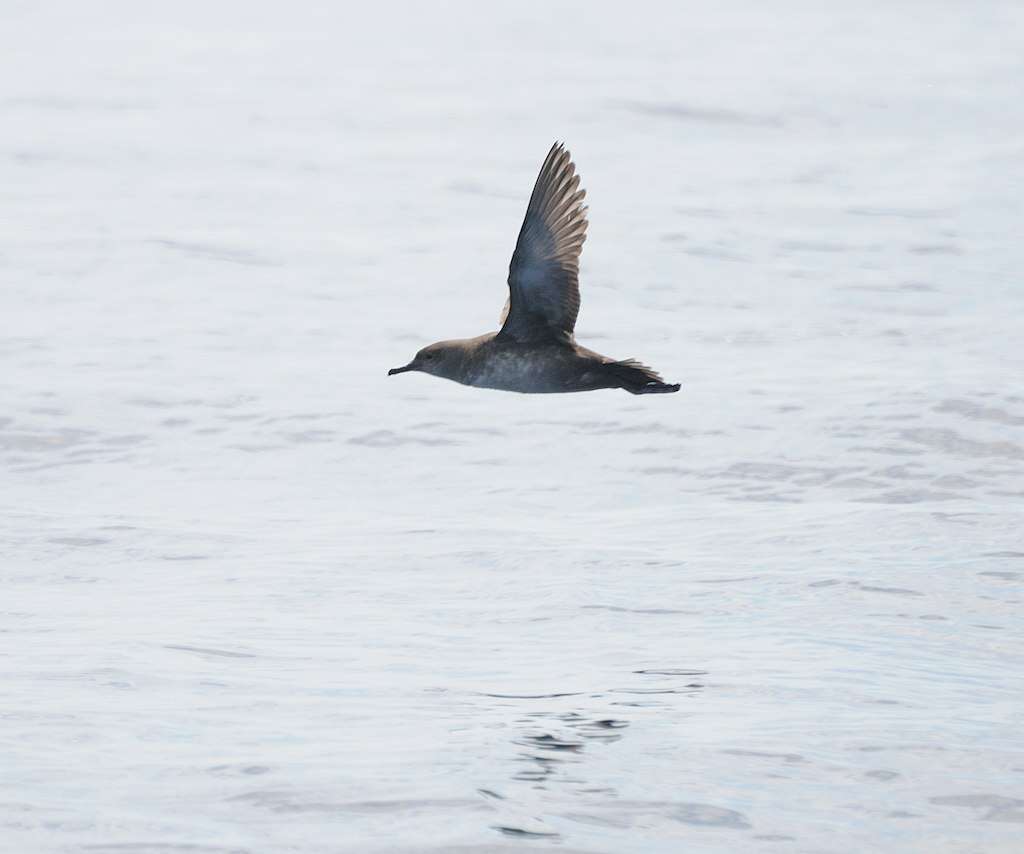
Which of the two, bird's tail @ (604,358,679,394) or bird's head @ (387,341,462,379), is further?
bird's head @ (387,341,462,379)

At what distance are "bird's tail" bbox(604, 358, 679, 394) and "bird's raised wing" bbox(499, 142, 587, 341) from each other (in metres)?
0.32

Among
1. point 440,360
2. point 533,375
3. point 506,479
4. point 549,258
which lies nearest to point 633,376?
point 533,375

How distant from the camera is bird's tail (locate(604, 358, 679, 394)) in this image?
970 centimetres

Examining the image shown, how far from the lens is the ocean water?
8539mm

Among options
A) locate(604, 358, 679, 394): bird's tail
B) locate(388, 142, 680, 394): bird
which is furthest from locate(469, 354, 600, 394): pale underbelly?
locate(604, 358, 679, 394): bird's tail

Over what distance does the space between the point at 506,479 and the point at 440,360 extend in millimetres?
4938

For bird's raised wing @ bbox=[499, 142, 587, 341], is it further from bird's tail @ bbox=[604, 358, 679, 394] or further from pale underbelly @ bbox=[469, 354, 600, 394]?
bird's tail @ bbox=[604, 358, 679, 394]

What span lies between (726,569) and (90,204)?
14964 mm

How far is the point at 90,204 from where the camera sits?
25.4 meters

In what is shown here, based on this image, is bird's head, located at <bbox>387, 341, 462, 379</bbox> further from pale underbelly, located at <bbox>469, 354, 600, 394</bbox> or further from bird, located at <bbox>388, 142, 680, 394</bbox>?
pale underbelly, located at <bbox>469, 354, 600, 394</bbox>

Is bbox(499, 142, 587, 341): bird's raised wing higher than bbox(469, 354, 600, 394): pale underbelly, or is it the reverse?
bbox(499, 142, 587, 341): bird's raised wing

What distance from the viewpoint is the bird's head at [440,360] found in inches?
410

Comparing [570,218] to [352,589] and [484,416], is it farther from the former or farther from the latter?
[484,416]

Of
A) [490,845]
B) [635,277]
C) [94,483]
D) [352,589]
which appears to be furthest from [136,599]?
[635,277]
